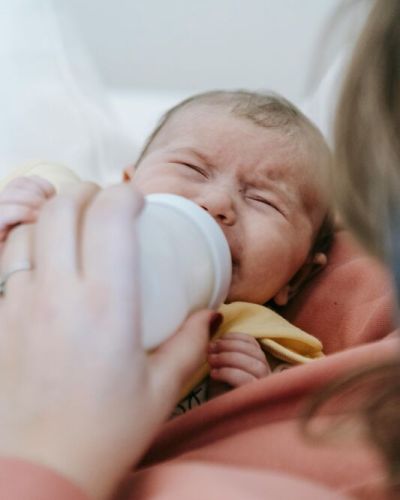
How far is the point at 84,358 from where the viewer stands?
0.49m

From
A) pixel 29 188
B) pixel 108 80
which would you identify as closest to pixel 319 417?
pixel 29 188

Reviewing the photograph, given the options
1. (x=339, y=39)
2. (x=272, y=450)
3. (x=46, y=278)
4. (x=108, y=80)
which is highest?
(x=339, y=39)

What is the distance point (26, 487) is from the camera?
1.49 feet

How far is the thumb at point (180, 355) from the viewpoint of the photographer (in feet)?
1.71

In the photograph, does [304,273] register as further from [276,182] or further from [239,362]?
[239,362]

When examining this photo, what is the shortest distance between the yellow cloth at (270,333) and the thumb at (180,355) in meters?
0.24

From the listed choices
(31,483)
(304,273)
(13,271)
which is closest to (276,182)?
(304,273)

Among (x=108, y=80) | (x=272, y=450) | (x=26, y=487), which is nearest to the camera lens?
(x=26, y=487)

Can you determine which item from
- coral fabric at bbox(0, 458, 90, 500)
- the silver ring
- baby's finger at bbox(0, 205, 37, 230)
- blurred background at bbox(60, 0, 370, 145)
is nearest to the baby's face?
baby's finger at bbox(0, 205, 37, 230)

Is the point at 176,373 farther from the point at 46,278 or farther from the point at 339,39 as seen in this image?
the point at 339,39

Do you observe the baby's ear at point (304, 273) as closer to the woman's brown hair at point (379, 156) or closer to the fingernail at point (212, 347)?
the fingernail at point (212, 347)

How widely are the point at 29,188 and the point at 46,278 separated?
286 millimetres

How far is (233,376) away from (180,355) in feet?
0.77

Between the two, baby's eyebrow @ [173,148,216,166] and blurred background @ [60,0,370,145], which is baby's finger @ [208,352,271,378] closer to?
baby's eyebrow @ [173,148,216,166]
